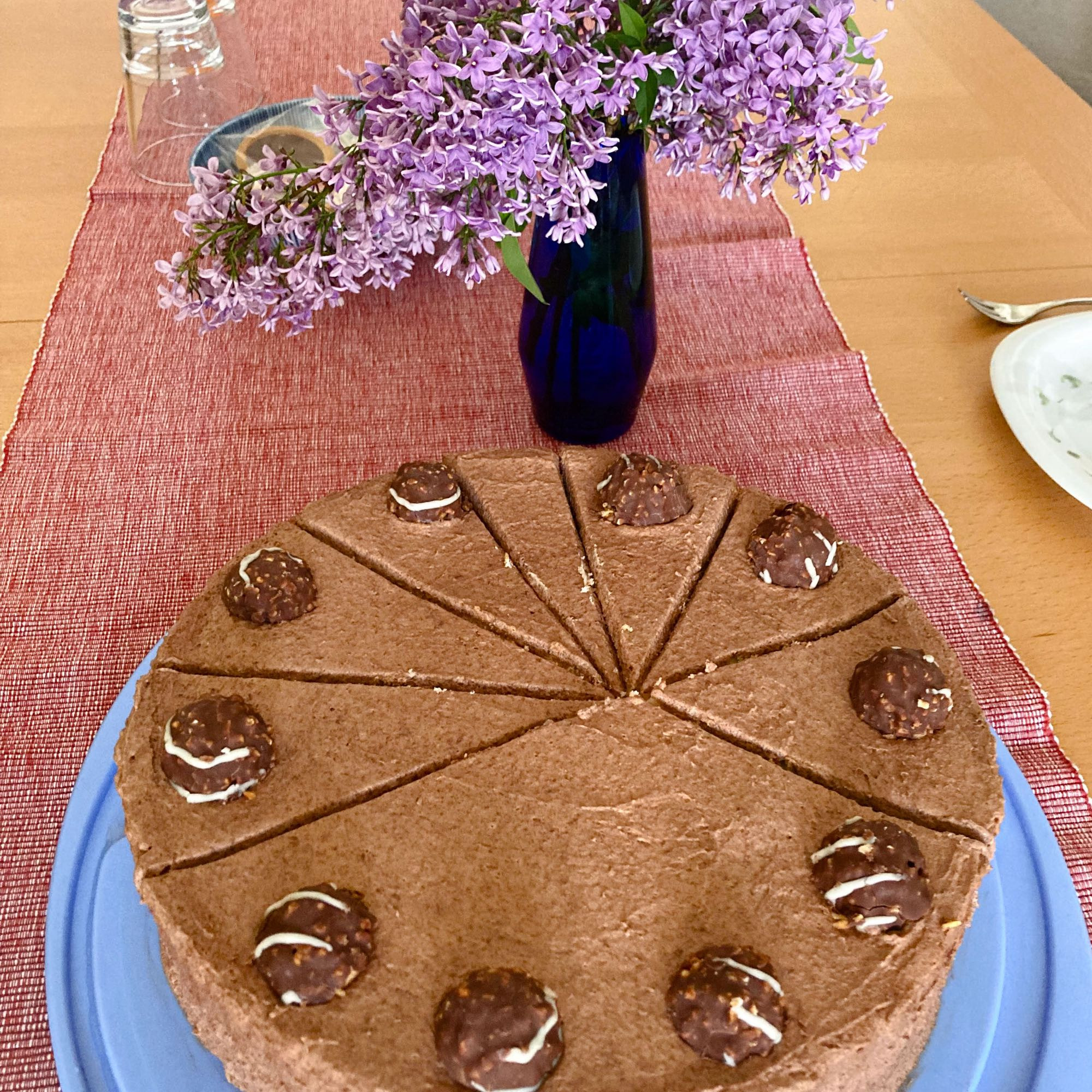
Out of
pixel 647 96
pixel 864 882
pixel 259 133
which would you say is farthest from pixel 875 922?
pixel 259 133

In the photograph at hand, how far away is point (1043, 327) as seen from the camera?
229 centimetres

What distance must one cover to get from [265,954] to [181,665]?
0.47 metres

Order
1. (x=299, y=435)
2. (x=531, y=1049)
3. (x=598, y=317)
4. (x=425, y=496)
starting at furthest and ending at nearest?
(x=299, y=435)
(x=598, y=317)
(x=425, y=496)
(x=531, y=1049)

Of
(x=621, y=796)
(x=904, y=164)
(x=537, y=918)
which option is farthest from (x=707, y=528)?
(x=904, y=164)

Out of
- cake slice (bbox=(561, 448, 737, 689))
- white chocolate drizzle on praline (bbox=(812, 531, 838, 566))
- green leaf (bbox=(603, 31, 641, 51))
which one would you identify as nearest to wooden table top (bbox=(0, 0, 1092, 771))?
white chocolate drizzle on praline (bbox=(812, 531, 838, 566))

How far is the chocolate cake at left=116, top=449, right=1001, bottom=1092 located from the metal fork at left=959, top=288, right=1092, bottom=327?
1.08m

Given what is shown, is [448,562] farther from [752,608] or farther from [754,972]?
[754,972]

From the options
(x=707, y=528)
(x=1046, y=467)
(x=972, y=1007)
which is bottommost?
(x=972, y=1007)

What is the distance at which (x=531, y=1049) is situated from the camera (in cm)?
106

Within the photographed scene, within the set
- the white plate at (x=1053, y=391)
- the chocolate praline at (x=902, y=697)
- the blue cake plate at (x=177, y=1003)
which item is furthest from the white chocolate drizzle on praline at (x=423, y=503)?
the white plate at (x=1053, y=391)

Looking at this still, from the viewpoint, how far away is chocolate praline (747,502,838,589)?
157 centimetres

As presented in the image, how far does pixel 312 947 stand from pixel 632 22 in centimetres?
114

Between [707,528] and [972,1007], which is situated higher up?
[707,528]

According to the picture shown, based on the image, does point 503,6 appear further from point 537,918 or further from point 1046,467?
point 1046,467
